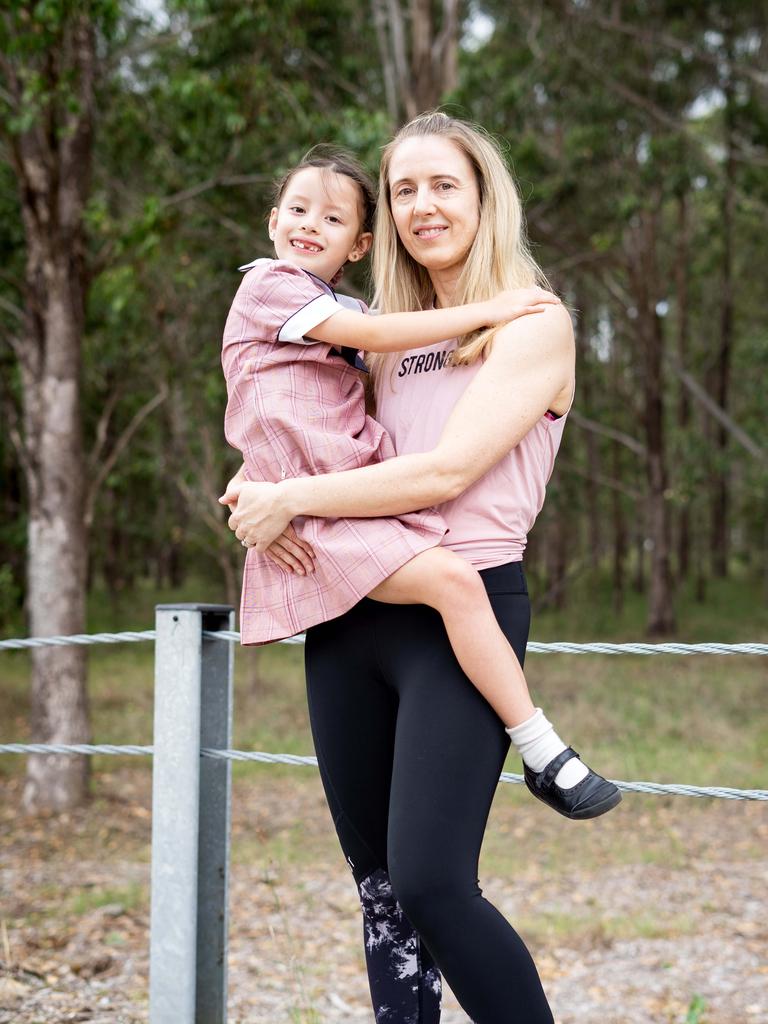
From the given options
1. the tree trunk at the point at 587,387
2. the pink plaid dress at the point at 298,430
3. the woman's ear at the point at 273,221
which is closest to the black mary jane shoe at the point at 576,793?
the pink plaid dress at the point at 298,430

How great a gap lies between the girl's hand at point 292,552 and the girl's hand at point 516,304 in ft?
1.56

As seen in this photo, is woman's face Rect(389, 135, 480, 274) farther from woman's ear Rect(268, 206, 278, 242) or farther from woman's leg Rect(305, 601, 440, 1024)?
woman's leg Rect(305, 601, 440, 1024)

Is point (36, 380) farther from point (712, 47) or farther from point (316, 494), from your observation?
point (712, 47)

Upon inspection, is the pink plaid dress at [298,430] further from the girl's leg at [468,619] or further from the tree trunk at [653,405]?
the tree trunk at [653,405]

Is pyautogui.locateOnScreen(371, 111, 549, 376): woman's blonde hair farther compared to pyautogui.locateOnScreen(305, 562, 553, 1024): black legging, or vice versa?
pyautogui.locateOnScreen(371, 111, 549, 376): woman's blonde hair

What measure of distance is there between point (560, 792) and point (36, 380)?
21.3 ft

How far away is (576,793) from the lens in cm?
163

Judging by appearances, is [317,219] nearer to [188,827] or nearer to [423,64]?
[188,827]

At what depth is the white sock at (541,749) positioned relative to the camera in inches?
64.7

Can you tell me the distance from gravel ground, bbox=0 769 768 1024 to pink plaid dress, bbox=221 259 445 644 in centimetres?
126

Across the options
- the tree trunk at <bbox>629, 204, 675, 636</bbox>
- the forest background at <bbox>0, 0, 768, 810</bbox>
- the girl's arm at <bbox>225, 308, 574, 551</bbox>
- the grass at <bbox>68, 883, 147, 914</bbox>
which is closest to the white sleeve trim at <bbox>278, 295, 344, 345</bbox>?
the girl's arm at <bbox>225, 308, 574, 551</bbox>

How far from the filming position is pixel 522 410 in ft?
5.44

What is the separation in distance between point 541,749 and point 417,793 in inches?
8.7

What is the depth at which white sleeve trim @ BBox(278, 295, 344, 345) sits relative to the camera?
1794 mm
